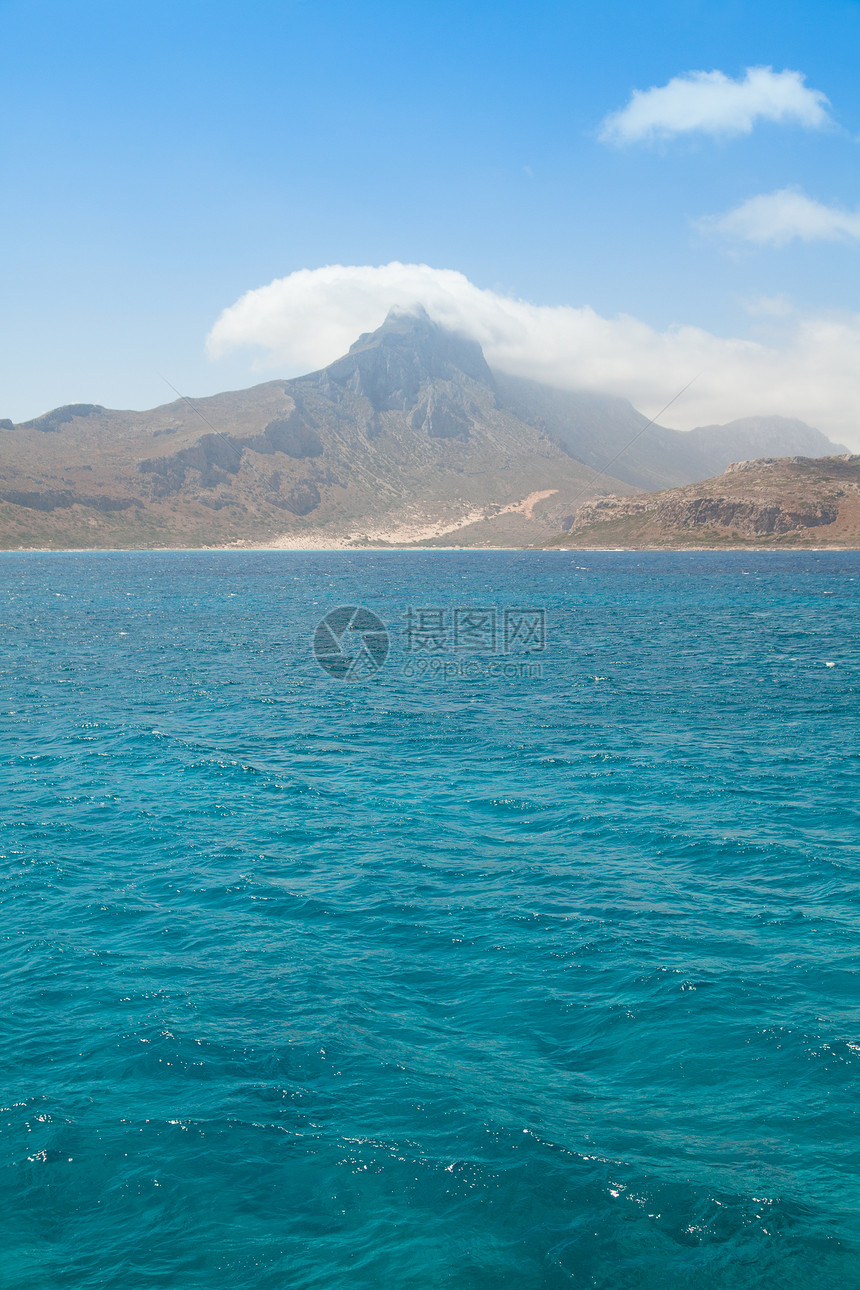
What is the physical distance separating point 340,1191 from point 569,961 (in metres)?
7.16

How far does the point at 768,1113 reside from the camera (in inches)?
492

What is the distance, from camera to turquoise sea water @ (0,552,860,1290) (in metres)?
10.5

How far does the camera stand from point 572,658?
199 ft

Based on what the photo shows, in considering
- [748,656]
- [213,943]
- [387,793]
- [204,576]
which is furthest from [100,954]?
[204,576]

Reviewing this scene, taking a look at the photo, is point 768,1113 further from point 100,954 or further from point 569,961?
point 100,954

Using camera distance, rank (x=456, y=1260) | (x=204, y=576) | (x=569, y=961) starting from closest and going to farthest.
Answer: (x=456, y=1260)
(x=569, y=961)
(x=204, y=576)

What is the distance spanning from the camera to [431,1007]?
1525cm

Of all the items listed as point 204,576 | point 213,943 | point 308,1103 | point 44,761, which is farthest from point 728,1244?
point 204,576

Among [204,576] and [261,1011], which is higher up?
[204,576]

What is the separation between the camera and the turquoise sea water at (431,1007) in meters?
10.5

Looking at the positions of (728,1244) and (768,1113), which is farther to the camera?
(768,1113)

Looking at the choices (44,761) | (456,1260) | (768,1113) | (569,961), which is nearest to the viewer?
(456,1260)

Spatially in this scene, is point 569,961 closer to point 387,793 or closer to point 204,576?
point 387,793

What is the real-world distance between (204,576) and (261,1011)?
163873 mm
